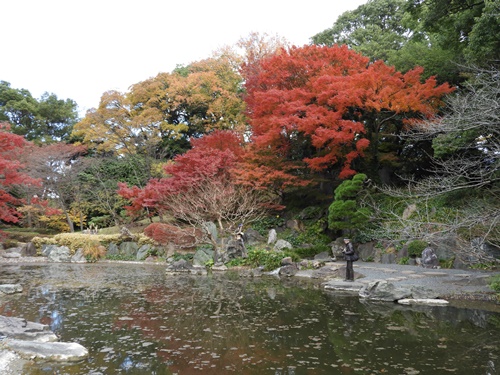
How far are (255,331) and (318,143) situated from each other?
10316 millimetres

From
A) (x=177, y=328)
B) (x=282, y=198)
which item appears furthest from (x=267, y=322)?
(x=282, y=198)

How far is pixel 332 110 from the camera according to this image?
1631 centimetres

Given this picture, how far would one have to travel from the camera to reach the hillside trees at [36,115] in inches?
1277

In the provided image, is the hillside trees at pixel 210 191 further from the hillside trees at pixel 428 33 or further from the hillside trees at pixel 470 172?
the hillside trees at pixel 428 33

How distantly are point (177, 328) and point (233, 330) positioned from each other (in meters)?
1.05

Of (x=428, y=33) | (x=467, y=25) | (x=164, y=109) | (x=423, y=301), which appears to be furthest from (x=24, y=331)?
(x=164, y=109)

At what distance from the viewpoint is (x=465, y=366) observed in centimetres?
501

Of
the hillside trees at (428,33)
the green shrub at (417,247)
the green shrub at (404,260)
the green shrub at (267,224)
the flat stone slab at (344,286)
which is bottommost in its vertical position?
the flat stone slab at (344,286)

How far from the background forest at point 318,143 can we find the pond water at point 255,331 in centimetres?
212

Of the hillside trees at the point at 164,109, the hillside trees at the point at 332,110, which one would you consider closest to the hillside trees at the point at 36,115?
the hillside trees at the point at 164,109

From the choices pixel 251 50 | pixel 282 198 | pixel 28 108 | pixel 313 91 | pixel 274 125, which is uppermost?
pixel 251 50

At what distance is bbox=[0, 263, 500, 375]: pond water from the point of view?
513cm

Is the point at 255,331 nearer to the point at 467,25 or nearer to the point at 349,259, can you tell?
the point at 349,259

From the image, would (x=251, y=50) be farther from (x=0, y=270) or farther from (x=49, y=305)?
(x=49, y=305)
